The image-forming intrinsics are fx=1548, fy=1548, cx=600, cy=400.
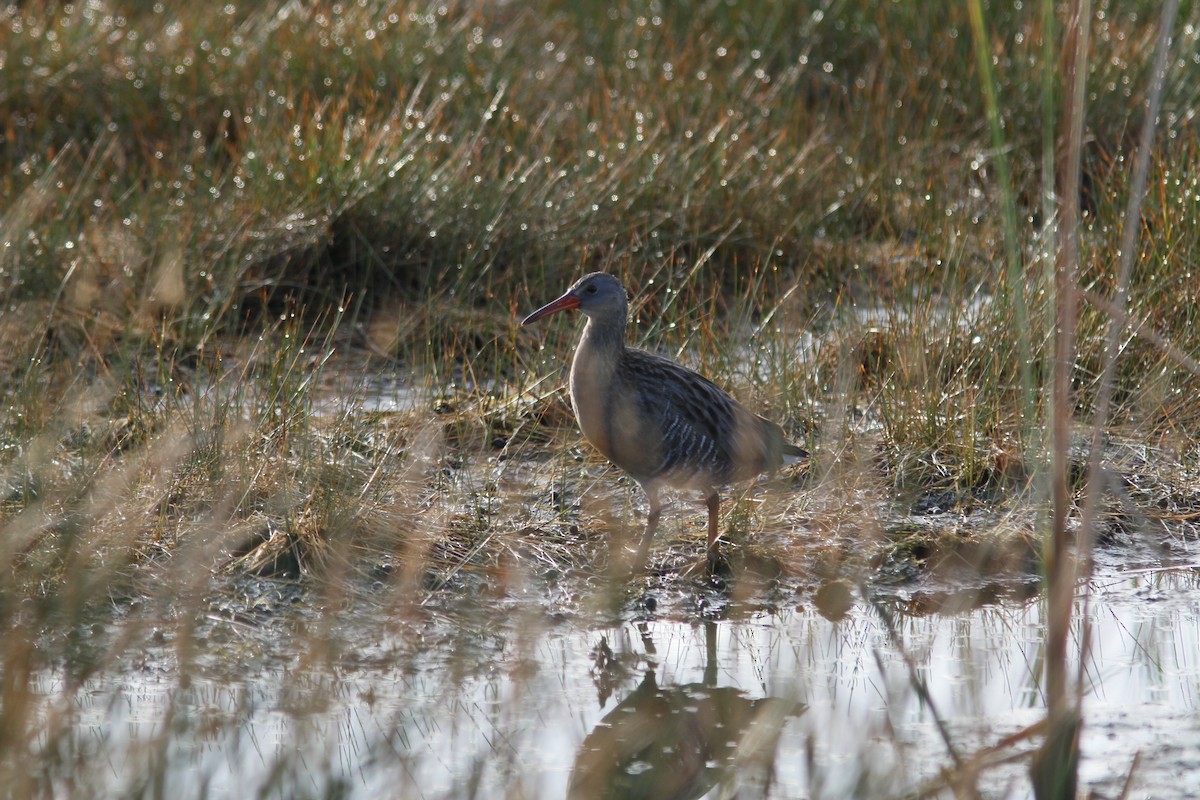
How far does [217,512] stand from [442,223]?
2.63 m

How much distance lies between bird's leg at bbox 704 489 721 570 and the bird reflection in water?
0.69 meters

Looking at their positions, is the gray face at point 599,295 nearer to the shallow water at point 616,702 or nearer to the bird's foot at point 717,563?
the bird's foot at point 717,563

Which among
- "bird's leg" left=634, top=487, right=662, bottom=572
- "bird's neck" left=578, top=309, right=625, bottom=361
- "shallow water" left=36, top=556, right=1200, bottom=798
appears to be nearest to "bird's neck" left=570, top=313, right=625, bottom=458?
"bird's neck" left=578, top=309, right=625, bottom=361

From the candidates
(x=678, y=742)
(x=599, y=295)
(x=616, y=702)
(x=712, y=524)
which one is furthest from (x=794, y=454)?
(x=678, y=742)

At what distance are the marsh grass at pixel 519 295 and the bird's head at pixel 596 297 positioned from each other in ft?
1.99

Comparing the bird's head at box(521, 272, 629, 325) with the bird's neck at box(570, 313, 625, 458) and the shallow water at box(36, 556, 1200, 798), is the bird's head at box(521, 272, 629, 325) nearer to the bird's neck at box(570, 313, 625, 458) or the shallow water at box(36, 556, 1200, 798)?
the bird's neck at box(570, 313, 625, 458)

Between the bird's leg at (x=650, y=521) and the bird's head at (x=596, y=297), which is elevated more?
the bird's head at (x=596, y=297)

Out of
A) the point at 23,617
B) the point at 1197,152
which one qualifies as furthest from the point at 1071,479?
the point at 23,617

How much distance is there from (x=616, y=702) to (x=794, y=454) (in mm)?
1492

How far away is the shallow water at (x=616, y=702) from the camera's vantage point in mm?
3611

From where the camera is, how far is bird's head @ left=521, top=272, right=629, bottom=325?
5.31 meters

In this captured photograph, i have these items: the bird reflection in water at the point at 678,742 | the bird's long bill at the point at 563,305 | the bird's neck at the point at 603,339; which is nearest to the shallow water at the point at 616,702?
the bird reflection in water at the point at 678,742

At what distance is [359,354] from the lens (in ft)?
22.6

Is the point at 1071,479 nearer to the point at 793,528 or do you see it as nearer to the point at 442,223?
the point at 793,528
